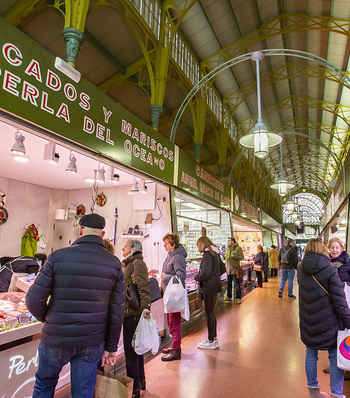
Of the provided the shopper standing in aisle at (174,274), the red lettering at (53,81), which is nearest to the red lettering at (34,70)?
the red lettering at (53,81)

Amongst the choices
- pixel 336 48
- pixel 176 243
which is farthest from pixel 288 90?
pixel 176 243

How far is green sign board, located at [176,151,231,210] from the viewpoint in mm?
6055

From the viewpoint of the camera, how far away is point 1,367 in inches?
88.0

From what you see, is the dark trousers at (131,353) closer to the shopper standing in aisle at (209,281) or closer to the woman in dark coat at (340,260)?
the shopper standing in aisle at (209,281)

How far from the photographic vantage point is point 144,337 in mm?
2648

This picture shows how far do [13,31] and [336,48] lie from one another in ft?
39.2

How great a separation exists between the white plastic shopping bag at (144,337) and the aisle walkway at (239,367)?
0.56 metres

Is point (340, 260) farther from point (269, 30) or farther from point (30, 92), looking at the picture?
point (269, 30)

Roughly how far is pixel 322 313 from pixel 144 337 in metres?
1.69

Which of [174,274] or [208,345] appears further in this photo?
[208,345]

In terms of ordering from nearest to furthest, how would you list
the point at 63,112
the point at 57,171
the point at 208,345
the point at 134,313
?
the point at 134,313, the point at 63,112, the point at 208,345, the point at 57,171

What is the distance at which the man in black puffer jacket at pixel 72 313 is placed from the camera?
176 centimetres

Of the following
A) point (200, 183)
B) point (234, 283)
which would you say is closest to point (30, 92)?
point (200, 183)

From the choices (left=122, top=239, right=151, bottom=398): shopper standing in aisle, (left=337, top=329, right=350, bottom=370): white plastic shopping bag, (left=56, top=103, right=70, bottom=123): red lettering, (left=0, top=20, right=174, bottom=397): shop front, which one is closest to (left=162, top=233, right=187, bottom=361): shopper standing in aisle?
(left=0, top=20, right=174, bottom=397): shop front
